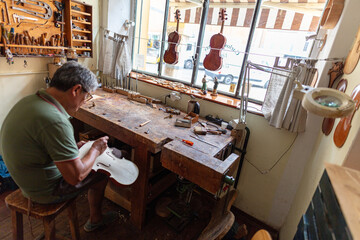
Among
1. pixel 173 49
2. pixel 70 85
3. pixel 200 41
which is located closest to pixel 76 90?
pixel 70 85

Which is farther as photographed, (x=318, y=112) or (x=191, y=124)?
(x=191, y=124)

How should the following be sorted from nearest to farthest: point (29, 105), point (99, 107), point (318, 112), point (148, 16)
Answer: point (318, 112) < point (29, 105) < point (99, 107) < point (148, 16)

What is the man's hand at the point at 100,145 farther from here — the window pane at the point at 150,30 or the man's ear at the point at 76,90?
the window pane at the point at 150,30

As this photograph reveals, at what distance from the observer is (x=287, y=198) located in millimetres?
2043

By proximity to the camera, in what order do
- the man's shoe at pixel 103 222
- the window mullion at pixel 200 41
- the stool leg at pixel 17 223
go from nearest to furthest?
the stool leg at pixel 17 223 → the man's shoe at pixel 103 222 → the window mullion at pixel 200 41

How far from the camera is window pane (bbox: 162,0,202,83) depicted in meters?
2.83

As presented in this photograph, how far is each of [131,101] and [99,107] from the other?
50cm

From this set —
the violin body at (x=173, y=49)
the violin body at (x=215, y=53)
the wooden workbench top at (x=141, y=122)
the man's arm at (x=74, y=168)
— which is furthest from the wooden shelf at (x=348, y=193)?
the violin body at (x=173, y=49)

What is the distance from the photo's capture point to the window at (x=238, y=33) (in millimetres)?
2234

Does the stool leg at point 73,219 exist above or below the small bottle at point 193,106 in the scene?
below

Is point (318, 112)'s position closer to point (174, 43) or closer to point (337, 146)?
point (337, 146)

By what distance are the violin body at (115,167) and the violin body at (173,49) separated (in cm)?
165

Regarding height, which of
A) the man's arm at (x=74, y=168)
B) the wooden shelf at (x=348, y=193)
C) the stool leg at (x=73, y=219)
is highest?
the wooden shelf at (x=348, y=193)

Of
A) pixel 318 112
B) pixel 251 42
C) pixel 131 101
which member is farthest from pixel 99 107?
pixel 318 112
